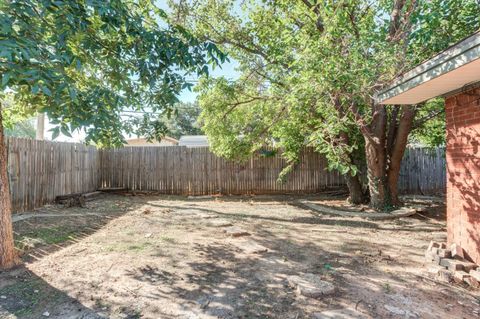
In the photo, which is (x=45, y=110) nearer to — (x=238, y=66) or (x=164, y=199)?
(x=238, y=66)

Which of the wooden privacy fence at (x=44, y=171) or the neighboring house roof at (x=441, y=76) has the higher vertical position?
the neighboring house roof at (x=441, y=76)

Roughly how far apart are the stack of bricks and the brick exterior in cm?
11

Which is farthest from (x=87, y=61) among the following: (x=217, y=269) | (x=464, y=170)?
(x=464, y=170)

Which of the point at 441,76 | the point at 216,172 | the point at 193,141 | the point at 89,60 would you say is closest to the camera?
the point at 441,76

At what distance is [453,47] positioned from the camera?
109 inches

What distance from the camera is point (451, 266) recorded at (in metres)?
3.36

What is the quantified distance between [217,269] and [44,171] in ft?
20.1

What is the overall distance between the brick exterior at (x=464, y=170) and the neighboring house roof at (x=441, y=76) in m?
0.25

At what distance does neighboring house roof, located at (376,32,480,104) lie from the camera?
2.60m

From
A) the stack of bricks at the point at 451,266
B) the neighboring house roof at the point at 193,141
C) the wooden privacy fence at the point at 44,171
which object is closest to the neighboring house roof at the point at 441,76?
the stack of bricks at the point at 451,266

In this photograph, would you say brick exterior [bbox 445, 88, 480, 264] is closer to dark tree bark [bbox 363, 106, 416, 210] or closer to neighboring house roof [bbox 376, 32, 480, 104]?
neighboring house roof [bbox 376, 32, 480, 104]

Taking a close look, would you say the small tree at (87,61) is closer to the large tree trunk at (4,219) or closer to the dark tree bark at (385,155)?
the large tree trunk at (4,219)

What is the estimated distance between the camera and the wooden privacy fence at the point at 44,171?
6.34 m

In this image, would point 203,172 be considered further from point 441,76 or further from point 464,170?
point 441,76
